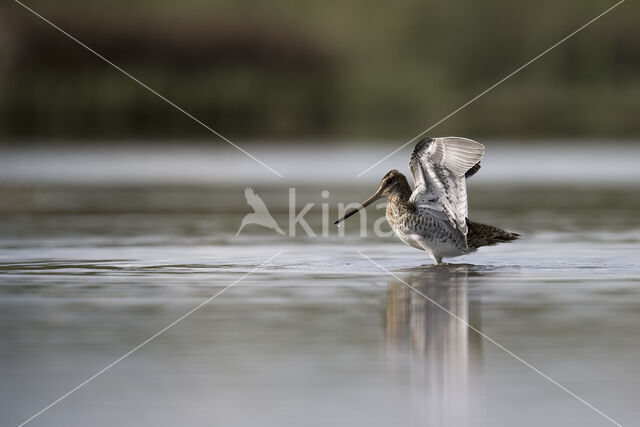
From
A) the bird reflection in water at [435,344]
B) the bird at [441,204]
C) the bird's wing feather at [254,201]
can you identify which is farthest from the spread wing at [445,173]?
the bird's wing feather at [254,201]

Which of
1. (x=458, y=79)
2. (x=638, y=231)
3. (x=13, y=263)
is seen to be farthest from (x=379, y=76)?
(x=13, y=263)

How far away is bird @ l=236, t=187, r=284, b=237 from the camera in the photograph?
1627 centimetres

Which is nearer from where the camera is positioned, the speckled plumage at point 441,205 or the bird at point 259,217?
the speckled plumage at point 441,205

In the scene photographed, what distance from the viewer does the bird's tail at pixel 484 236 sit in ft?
40.1

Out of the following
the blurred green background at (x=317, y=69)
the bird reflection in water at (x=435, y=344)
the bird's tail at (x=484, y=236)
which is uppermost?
the blurred green background at (x=317, y=69)

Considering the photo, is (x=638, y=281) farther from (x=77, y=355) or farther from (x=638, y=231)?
(x=77, y=355)

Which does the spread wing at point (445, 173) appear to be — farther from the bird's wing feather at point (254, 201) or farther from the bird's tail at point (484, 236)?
the bird's wing feather at point (254, 201)

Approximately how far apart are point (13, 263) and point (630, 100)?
3485 centimetres

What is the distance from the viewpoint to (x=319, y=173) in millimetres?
24234

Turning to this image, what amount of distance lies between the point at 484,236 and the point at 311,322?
381 centimetres

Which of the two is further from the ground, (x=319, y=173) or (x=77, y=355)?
(x=319, y=173)

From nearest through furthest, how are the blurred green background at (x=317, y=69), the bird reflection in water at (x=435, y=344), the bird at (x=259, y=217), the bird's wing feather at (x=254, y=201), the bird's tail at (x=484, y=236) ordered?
1. the bird reflection in water at (x=435, y=344)
2. the bird's tail at (x=484, y=236)
3. the bird at (x=259, y=217)
4. the bird's wing feather at (x=254, y=201)
5. the blurred green background at (x=317, y=69)

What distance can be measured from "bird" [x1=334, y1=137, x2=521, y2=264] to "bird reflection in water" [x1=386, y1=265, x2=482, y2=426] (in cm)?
75

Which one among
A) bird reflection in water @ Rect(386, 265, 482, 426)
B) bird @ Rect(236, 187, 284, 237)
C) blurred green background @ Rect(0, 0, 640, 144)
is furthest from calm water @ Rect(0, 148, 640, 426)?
blurred green background @ Rect(0, 0, 640, 144)
